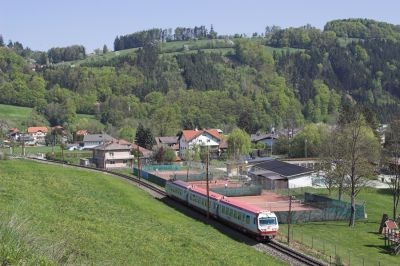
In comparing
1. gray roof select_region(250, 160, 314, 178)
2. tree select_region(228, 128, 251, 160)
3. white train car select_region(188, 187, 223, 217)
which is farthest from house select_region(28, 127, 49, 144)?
white train car select_region(188, 187, 223, 217)

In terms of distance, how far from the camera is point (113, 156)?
84750mm

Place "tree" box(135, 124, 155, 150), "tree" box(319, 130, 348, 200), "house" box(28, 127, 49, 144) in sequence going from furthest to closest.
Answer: "house" box(28, 127, 49, 144) → "tree" box(135, 124, 155, 150) → "tree" box(319, 130, 348, 200)

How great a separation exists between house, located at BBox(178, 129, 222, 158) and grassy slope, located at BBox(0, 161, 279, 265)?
6800 centimetres

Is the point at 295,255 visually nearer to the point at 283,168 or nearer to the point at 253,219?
the point at 253,219

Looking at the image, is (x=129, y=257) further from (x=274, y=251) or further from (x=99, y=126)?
(x=99, y=126)

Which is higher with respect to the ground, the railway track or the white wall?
the railway track

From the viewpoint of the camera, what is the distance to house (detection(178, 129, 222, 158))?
10762 centimetres

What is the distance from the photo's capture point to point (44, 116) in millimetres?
161000

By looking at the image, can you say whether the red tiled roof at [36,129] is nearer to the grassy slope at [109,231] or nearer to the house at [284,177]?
the house at [284,177]

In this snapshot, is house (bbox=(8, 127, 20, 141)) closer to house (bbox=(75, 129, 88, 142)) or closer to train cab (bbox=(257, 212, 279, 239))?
house (bbox=(75, 129, 88, 142))

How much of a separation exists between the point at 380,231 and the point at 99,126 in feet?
383

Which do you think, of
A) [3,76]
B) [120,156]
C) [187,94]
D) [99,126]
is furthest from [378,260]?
[3,76]

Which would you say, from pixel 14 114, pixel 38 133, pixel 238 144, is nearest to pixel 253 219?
pixel 238 144

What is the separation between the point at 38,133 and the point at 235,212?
11568 centimetres
